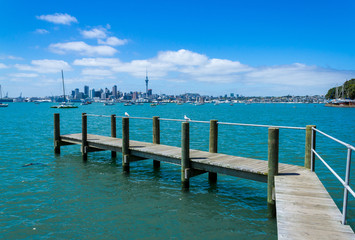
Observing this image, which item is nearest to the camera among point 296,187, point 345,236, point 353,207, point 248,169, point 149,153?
point 345,236

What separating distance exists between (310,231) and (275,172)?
3.54m

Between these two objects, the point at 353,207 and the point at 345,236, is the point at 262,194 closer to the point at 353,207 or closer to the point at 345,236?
the point at 353,207

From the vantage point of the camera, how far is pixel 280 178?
8430 millimetres

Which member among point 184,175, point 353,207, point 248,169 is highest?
point 248,169

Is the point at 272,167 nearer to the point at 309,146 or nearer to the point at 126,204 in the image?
the point at 309,146

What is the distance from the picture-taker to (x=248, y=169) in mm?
9320

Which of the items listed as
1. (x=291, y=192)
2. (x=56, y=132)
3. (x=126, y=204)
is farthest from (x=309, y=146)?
(x=56, y=132)

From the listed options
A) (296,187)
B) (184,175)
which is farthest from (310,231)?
(184,175)

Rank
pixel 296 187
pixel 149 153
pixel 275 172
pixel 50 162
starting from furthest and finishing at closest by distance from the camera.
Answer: pixel 50 162 < pixel 149 153 < pixel 275 172 < pixel 296 187

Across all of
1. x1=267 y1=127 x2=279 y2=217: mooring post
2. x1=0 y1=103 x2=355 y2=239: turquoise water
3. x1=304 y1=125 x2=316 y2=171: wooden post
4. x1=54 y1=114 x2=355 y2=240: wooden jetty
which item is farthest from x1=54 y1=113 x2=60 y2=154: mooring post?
x1=304 y1=125 x2=316 y2=171: wooden post

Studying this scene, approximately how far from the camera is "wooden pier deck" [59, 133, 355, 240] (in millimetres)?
5242

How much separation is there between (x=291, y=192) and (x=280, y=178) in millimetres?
1210

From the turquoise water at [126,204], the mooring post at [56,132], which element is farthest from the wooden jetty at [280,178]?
the mooring post at [56,132]

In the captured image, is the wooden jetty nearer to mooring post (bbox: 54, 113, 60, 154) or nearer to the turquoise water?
the turquoise water
